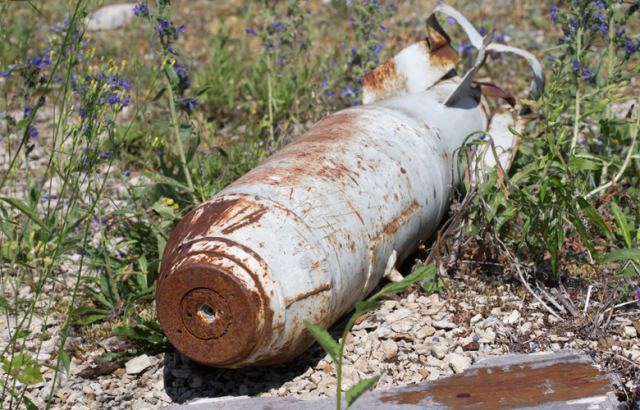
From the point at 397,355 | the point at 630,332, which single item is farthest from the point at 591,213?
the point at 397,355

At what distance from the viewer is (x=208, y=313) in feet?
9.43

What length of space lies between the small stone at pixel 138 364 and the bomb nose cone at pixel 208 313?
441 mm

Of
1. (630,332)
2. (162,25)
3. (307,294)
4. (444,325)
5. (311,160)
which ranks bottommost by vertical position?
(630,332)

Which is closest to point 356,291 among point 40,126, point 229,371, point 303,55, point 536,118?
point 229,371

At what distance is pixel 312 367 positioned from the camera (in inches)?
127

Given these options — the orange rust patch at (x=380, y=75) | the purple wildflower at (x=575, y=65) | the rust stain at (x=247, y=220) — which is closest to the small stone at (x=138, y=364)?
the rust stain at (x=247, y=220)

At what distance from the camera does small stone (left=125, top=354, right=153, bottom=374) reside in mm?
3318

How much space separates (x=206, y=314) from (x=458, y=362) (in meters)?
0.91

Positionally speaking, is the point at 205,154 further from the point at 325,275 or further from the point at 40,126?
the point at 325,275

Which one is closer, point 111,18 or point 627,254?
point 627,254

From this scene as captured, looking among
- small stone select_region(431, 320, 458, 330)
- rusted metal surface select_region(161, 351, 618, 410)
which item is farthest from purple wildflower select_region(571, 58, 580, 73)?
rusted metal surface select_region(161, 351, 618, 410)

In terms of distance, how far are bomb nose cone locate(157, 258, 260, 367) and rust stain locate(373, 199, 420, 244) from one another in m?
0.70

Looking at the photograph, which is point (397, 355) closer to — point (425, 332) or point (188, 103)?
point (425, 332)

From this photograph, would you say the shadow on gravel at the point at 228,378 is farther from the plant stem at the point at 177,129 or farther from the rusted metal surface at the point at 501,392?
the plant stem at the point at 177,129
